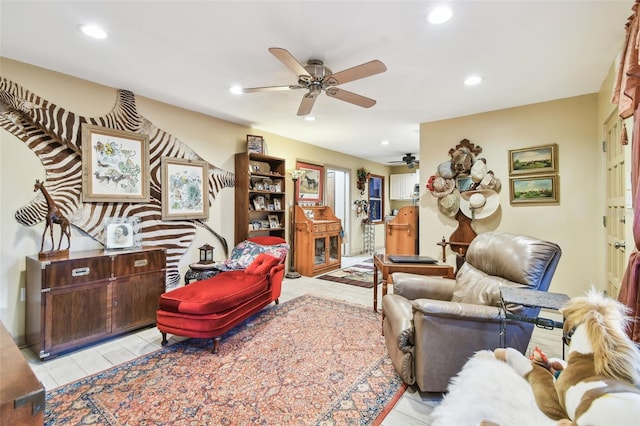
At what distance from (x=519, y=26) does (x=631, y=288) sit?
5.98 ft

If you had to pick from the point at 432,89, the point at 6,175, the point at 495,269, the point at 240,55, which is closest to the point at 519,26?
the point at 432,89

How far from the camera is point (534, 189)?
11.7ft

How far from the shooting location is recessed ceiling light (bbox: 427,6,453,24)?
6.02ft

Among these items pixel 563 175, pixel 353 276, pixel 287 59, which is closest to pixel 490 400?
pixel 287 59

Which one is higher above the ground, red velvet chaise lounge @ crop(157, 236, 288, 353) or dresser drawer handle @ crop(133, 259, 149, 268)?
dresser drawer handle @ crop(133, 259, 149, 268)

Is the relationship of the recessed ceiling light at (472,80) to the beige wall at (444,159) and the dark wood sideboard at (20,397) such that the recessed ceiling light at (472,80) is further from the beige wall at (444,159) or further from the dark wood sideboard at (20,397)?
the dark wood sideboard at (20,397)

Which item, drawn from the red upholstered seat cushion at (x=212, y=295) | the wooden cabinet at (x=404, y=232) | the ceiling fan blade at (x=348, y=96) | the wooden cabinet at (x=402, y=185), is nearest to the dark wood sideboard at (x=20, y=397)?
the red upholstered seat cushion at (x=212, y=295)

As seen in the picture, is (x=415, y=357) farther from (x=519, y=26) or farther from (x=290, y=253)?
(x=290, y=253)

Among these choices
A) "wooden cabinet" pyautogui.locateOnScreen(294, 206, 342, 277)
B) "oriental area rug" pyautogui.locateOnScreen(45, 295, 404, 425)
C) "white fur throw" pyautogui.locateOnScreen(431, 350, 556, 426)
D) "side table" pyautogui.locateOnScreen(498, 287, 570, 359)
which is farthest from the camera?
"wooden cabinet" pyautogui.locateOnScreen(294, 206, 342, 277)

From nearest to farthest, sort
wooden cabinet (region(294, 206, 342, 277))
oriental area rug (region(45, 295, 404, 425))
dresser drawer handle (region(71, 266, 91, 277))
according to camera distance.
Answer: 1. oriental area rug (region(45, 295, 404, 425))
2. dresser drawer handle (region(71, 266, 91, 277))
3. wooden cabinet (region(294, 206, 342, 277))

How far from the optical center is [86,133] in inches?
114

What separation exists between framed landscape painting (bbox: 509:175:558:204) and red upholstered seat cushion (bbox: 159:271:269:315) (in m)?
3.38

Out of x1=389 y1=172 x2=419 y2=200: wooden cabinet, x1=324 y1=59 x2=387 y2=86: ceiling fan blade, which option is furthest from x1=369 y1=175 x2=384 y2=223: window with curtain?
x1=324 y1=59 x2=387 y2=86: ceiling fan blade

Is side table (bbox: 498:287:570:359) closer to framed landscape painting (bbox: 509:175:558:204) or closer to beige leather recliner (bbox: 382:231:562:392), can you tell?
beige leather recliner (bbox: 382:231:562:392)
